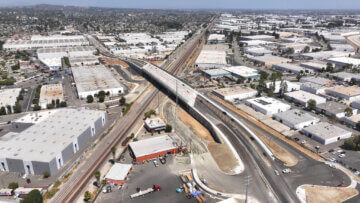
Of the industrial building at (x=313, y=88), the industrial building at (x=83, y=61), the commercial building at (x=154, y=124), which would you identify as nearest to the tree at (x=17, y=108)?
the commercial building at (x=154, y=124)

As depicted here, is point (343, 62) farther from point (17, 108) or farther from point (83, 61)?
point (17, 108)

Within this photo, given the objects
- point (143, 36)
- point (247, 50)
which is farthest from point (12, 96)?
point (143, 36)

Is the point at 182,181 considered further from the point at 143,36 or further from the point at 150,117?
the point at 143,36

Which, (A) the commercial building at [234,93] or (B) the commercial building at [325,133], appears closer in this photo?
(B) the commercial building at [325,133]

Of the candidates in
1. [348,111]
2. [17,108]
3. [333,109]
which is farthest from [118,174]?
[348,111]

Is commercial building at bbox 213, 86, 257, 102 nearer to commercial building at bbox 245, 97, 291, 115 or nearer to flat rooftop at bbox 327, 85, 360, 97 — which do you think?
commercial building at bbox 245, 97, 291, 115

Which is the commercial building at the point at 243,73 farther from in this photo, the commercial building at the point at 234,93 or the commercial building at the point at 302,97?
the commercial building at the point at 302,97
